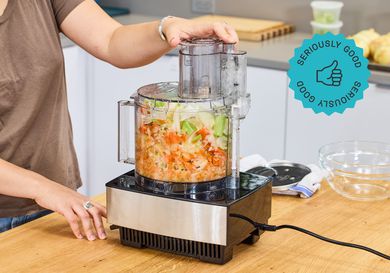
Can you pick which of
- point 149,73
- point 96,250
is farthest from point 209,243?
point 149,73

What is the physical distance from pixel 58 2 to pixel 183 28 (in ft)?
1.57

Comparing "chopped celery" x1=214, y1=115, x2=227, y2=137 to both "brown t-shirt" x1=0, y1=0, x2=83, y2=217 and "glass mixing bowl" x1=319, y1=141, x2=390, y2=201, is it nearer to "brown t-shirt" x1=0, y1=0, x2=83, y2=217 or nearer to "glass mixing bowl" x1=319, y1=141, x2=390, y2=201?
"glass mixing bowl" x1=319, y1=141, x2=390, y2=201

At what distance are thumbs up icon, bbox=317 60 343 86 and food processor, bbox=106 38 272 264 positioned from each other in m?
0.15

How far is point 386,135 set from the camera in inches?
110

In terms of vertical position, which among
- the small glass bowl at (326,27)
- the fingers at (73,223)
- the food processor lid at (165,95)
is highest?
the small glass bowl at (326,27)

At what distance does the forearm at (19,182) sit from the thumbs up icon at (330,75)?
0.57m

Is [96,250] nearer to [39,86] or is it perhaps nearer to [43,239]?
[43,239]

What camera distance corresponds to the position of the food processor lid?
1438 mm

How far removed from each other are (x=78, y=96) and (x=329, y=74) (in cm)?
201

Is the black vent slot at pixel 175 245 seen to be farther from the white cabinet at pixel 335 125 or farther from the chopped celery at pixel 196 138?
the white cabinet at pixel 335 125

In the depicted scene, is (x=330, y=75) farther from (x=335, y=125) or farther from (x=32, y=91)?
(x=335, y=125)

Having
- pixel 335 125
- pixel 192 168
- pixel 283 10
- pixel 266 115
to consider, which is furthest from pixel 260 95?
pixel 192 168

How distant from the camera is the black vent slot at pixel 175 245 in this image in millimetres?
1433

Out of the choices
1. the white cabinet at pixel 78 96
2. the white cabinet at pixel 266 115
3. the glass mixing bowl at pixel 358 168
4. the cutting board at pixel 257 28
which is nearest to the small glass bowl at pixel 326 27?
the cutting board at pixel 257 28
